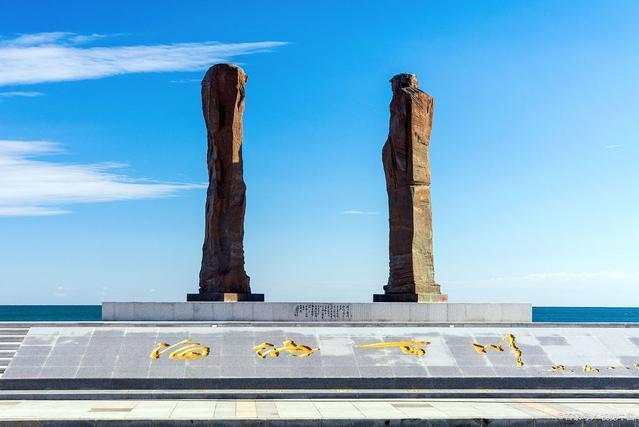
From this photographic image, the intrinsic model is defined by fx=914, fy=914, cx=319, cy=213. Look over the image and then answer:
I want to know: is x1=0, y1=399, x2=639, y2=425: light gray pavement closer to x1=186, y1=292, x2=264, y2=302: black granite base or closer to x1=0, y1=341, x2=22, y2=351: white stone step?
x1=0, y1=341, x2=22, y2=351: white stone step

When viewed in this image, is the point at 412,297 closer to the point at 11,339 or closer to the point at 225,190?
the point at 225,190

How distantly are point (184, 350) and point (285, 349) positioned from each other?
195 cm

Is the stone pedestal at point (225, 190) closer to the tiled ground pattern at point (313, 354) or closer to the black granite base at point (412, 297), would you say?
the black granite base at point (412, 297)

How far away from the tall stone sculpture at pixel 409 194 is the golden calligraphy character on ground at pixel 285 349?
5.32 meters

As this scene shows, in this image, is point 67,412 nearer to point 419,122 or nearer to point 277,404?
point 277,404

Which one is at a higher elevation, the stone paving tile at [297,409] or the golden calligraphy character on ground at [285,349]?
the golden calligraphy character on ground at [285,349]

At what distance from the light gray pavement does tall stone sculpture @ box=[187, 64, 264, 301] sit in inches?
255

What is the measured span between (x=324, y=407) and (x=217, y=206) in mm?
8384

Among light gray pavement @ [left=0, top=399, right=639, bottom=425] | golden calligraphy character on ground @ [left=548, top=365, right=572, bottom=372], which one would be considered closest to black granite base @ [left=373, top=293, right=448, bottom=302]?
golden calligraphy character on ground @ [left=548, top=365, right=572, bottom=372]

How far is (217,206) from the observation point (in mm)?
22250

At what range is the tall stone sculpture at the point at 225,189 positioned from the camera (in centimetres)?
2211

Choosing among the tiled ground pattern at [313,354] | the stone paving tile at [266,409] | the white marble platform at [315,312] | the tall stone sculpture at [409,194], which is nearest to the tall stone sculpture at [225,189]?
the white marble platform at [315,312]

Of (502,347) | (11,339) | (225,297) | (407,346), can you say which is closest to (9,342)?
(11,339)

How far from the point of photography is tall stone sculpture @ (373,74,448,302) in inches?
897
